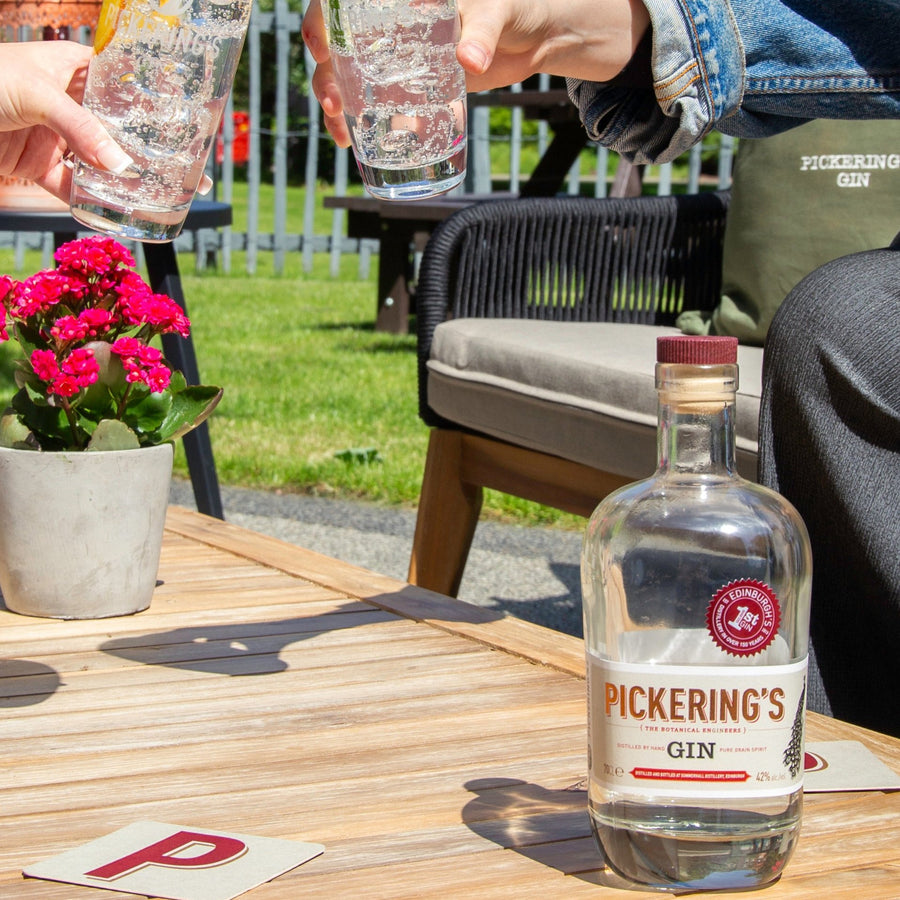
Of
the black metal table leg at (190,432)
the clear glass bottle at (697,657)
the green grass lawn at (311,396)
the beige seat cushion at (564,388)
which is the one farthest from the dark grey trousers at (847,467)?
the green grass lawn at (311,396)

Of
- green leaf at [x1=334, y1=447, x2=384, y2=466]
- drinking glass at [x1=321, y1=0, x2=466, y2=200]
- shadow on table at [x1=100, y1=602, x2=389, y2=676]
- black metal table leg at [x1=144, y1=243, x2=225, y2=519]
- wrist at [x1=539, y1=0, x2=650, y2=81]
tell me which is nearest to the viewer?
drinking glass at [x1=321, y1=0, x2=466, y2=200]

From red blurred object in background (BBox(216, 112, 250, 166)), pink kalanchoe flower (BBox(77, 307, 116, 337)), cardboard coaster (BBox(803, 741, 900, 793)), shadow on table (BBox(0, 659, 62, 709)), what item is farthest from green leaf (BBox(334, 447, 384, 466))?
red blurred object in background (BBox(216, 112, 250, 166))

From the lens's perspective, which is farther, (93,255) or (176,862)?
(93,255)

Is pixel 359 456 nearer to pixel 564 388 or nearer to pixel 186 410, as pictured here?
pixel 564 388

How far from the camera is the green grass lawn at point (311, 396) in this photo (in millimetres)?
3602

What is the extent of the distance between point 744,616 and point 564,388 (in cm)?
130

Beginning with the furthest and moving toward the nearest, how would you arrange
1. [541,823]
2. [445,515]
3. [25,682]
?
[445,515], [25,682], [541,823]

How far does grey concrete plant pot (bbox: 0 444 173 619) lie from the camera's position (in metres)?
1.46

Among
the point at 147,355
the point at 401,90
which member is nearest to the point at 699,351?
the point at 401,90

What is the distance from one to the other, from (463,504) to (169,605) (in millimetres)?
955

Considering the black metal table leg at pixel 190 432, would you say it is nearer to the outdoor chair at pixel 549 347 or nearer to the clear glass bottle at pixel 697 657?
the outdoor chair at pixel 549 347

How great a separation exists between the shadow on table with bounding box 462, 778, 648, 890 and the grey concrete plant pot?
62 cm

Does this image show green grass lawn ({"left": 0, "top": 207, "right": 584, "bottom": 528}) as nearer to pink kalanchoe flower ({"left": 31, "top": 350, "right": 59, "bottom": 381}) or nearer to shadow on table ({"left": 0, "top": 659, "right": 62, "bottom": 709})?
pink kalanchoe flower ({"left": 31, "top": 350, "right": 59, "bottom": 381})

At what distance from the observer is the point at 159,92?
3.21 feet
